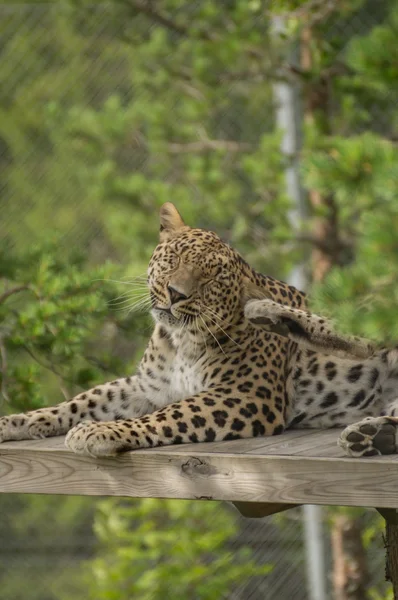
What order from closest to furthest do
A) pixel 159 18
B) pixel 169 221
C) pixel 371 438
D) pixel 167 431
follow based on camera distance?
pixel 371 438 < pixel 167 431 < pixel 169 221 < pixel 159 18

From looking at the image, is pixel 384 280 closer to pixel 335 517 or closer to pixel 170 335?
pixel 170 335

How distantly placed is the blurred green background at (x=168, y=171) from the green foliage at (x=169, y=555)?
13 millimetres

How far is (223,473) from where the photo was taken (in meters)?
3.25

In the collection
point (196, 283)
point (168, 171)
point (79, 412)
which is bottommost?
point (79, 412)

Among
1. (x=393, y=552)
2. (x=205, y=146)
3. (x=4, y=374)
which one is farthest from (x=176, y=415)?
(x=205, y=146)

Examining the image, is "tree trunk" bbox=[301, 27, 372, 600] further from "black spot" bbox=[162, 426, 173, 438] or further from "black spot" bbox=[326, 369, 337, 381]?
"black spot" bbox=[162, 426, 173, 438]

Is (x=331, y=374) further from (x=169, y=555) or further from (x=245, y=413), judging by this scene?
(x=169, y=555)

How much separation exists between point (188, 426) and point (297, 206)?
316 cm

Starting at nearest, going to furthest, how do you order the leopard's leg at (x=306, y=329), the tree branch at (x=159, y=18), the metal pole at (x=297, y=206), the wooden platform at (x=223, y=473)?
the wooden platform at (x=223, y=473) < the leopard's leg at (x=306, y=329) < the metal pole at (x=297, y=206) < the tree branch at (x=159, y=18)

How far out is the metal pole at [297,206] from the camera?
6.45 m

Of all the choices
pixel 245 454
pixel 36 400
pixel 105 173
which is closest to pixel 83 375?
pixel 36 400

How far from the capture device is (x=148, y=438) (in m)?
3.49

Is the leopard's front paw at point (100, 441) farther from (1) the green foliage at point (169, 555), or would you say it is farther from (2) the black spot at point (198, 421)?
(1) the green foliage at point (169, 555)

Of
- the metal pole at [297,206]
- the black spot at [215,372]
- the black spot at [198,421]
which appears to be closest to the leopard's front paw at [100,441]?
the black spot at [198,421]
